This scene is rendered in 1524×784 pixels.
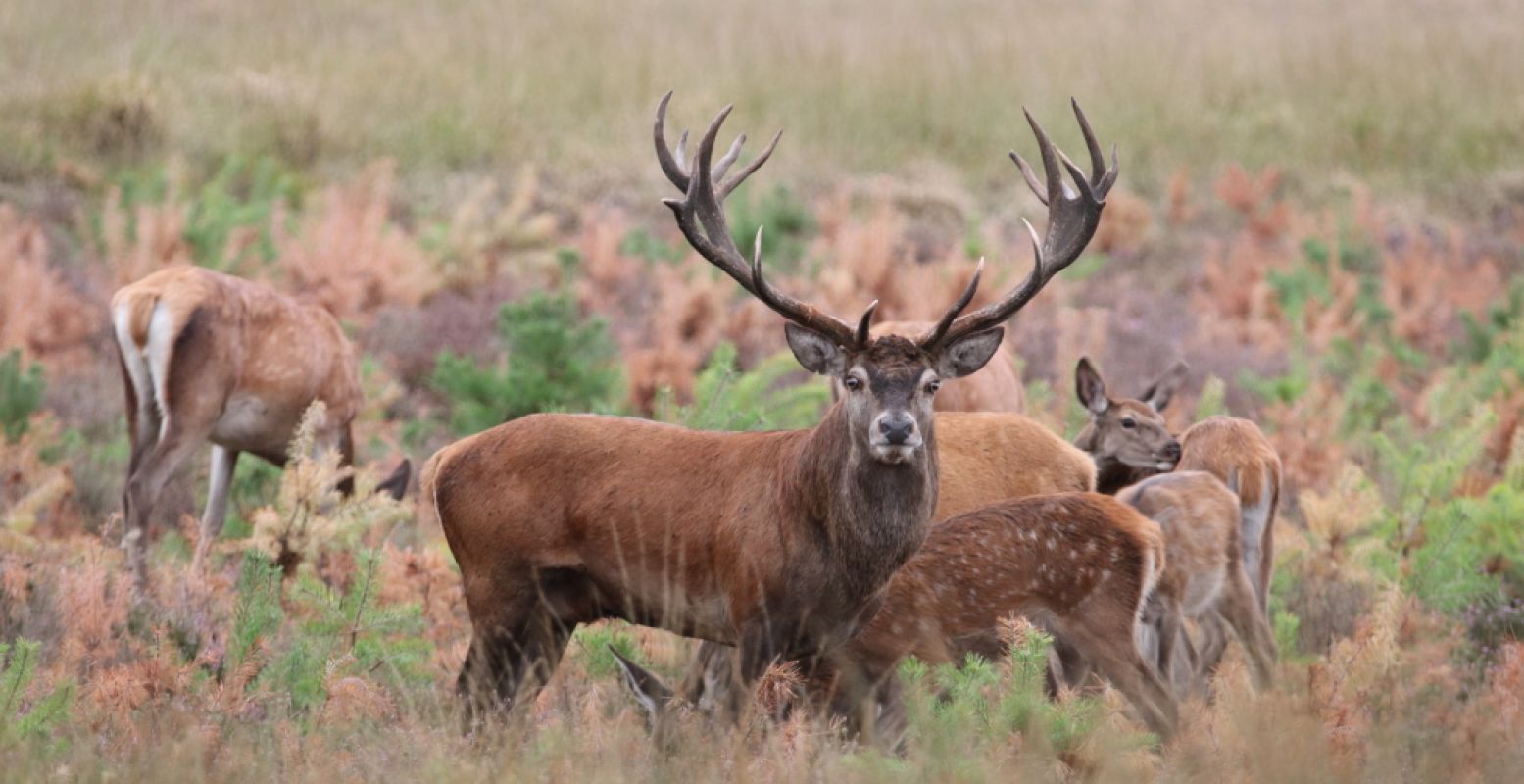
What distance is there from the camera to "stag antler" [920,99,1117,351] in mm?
6473

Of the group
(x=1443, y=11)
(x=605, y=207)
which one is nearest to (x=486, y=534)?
(x=605, y=207)

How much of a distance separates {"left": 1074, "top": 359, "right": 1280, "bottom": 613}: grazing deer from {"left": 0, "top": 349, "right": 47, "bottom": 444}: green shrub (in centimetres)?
549

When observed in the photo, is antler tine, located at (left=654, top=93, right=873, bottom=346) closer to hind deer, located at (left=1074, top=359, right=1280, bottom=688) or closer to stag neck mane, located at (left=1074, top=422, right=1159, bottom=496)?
hind deer, located at (left=1074, top=359, right=1280, bottom=688)

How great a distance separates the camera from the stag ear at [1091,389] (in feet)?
29.6

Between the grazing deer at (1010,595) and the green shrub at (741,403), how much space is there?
1.23 metres

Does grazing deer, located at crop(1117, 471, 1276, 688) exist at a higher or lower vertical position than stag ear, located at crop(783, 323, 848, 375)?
lower

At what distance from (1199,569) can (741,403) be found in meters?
2.85

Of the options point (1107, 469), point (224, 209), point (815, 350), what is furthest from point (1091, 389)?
point (224, 209)

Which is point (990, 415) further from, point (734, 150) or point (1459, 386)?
point (1459, 386)

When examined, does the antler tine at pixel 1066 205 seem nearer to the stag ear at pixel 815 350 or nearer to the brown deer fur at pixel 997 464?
the stag ear at pixel 815 350

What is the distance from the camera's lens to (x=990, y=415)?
7.86m

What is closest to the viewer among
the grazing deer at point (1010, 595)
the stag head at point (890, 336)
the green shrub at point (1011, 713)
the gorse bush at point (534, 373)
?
the green shrub at point (1011, 713)

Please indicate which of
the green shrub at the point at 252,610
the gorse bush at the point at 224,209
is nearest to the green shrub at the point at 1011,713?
the green shrub at the point at 252,610

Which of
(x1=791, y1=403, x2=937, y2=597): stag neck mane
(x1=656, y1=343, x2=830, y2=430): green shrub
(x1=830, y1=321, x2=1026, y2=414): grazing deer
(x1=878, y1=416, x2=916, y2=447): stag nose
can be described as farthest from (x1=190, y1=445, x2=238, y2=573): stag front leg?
(x1=878, y1=416, x2=916, y2=447): stag nose
